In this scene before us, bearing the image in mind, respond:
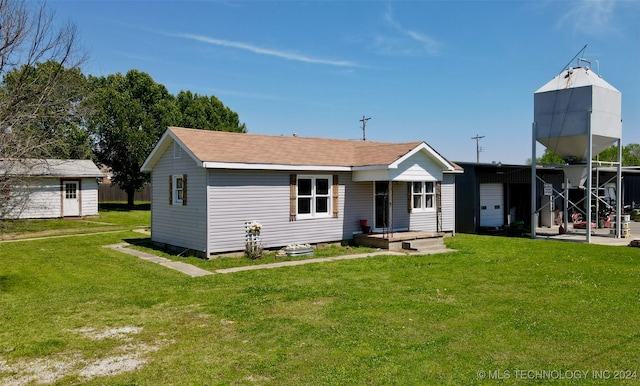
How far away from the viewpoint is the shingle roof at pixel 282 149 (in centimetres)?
1388

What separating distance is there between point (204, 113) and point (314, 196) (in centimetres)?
2483

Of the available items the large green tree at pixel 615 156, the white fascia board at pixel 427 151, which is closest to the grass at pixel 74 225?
the white fascia board at pixel 427 151

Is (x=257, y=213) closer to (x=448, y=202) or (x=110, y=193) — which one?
(x=448, y=202)

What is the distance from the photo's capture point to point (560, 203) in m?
25.5

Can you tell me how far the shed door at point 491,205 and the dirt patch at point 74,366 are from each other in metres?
19.2

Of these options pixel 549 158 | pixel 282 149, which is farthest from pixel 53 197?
pixel 549 158

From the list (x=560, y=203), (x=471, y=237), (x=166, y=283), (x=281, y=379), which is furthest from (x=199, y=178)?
(x=560, y=203)

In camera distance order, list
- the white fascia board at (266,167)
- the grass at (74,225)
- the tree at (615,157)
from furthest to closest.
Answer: the tree at (615,157) → the grass at (74,225) → the white fascia board at (266,167)

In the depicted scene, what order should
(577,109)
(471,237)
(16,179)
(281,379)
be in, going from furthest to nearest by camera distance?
1. (471,237)
2. (577,109)
3. (16,179)
4. (281,379)

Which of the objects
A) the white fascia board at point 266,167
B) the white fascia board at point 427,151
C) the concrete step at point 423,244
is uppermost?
the white fascia board at point 427,151

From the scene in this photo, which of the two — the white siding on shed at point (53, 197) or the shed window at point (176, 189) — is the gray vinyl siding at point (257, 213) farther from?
the white siding on shed at point (53, 197)

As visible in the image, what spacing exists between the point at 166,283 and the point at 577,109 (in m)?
16.9

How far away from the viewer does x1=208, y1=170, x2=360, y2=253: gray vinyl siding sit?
13.3 m

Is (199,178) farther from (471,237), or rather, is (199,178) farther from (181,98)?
(181,98)
